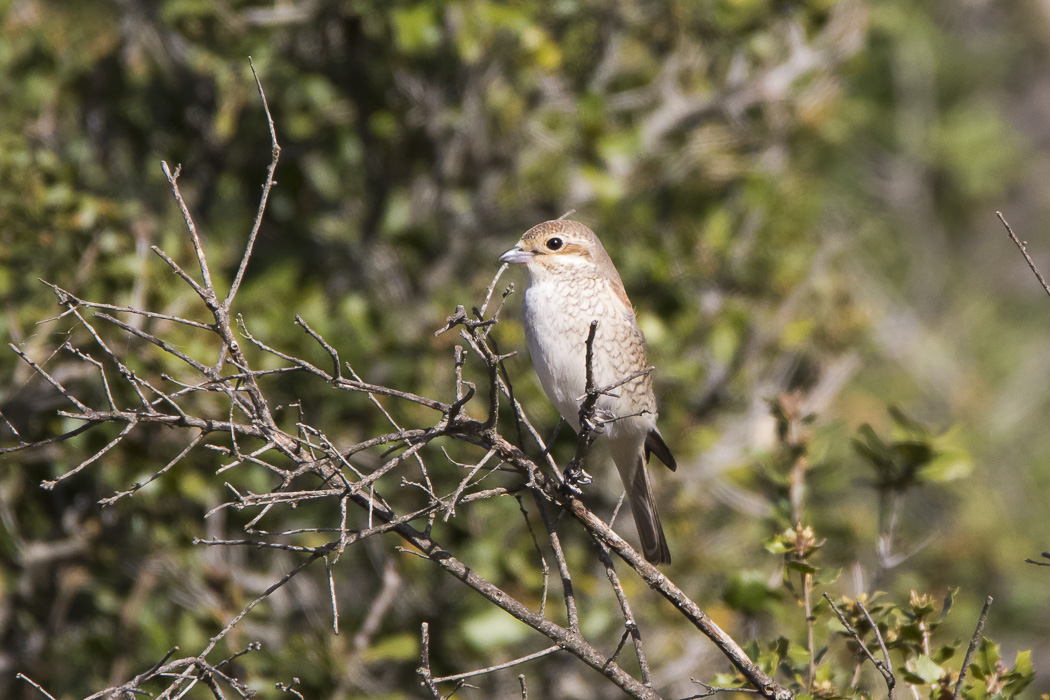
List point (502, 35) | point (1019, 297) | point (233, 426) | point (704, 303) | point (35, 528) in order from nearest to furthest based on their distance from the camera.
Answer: point (233, 426) → point (35, 528) → point (502, 35) → point (704, 303) → point (1019, 297)

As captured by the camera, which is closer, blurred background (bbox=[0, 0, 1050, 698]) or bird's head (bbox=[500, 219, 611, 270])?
bird's head (bbox=[500, 219, 611, 270])

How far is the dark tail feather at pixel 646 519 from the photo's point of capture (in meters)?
3.35

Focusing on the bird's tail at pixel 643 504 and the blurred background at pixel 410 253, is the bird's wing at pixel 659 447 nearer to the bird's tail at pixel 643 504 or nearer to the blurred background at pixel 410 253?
the bird's tail at pixel 643 504

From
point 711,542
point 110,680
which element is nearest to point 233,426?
point 110,680

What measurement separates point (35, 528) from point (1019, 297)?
832 cm

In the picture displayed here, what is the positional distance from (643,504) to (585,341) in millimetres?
754

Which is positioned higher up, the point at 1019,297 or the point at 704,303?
the point at 704,303

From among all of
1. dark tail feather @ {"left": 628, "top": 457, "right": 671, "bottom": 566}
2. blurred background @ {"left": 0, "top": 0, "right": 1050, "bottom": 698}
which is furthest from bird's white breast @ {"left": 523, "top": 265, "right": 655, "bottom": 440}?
blurred background @ {"left": 0, "top": 0, "right": 1050, "bottom": 698}

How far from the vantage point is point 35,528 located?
397 cm

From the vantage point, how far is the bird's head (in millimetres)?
3238

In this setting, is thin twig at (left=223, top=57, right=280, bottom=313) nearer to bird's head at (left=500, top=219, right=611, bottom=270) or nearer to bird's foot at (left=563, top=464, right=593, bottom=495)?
bird's foot at (left=563, top=464, right=593, bottom=495)

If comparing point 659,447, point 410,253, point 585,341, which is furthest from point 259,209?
point 410,253

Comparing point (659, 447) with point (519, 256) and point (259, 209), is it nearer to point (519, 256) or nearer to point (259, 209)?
point (519, 256)

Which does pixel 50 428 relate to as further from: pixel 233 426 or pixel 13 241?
pixel 233 426
